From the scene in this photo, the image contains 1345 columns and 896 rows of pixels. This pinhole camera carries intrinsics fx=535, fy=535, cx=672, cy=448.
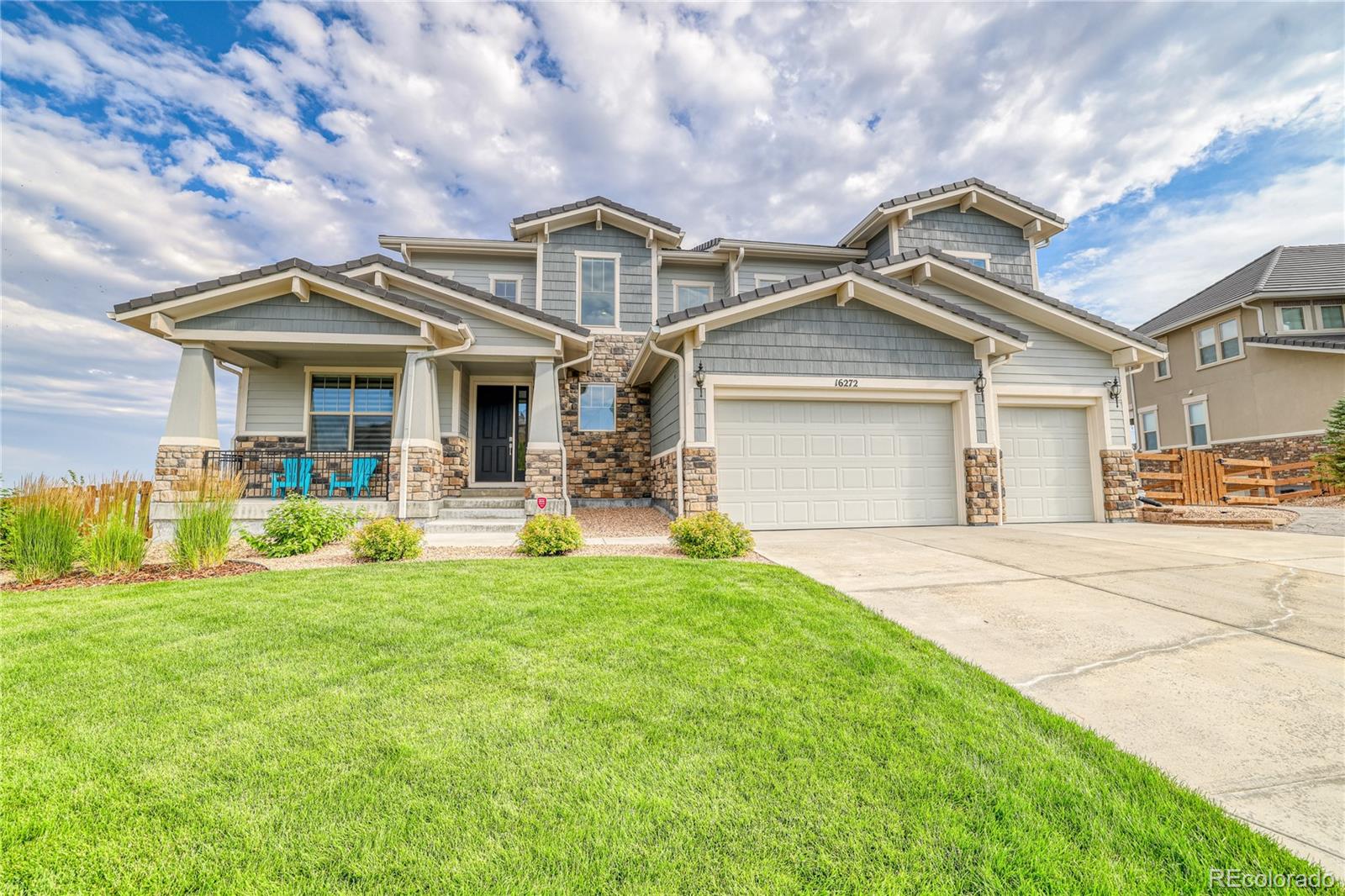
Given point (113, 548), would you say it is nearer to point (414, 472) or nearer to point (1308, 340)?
point (414, 472)

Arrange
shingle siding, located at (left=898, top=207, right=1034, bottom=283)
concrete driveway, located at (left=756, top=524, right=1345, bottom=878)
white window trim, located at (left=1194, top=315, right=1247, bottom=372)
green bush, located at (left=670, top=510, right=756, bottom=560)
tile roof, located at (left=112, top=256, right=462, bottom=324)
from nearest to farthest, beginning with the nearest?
concrete driveway, located at (left=756, top=524, right=1345, bottom=878)
green bush, located at (left=670, top=510, right=756, bottom=560)
tile roof, located at (left=112, top=256, right=462, bottom=324)
shingle siding, located at (left=898, top=207, right=1034, bottom=283)
white window trim, located at (left=1194, top=315, right=1247, bottom=372)

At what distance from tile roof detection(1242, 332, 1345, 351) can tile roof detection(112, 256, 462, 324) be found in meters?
22.3

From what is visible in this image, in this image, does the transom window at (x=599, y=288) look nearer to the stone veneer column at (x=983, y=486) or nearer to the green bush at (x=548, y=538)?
the green bush at (x=548, y=538)

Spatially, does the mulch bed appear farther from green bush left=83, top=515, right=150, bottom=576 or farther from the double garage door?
the double garage door

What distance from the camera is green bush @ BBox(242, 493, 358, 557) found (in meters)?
7.23

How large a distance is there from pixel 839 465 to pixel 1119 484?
19.6 feet

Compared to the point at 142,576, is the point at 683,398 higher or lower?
higher

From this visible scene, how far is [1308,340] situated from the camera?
15102mm

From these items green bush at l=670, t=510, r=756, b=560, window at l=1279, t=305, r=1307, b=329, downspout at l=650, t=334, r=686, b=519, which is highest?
window at l=1279, t=305, r=1307, b=329

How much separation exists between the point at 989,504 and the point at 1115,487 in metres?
3.20

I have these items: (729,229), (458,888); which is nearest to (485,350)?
(729,229)

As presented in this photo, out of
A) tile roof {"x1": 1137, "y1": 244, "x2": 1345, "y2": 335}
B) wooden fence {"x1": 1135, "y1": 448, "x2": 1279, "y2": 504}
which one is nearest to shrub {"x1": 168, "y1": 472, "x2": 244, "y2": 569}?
wooden fence {"x1": 1135, "y1": 448, "x2": 1279, "y2": 504}

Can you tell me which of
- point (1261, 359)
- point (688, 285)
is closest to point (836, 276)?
point (688, 285)

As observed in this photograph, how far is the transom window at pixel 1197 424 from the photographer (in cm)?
1823
